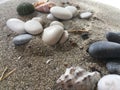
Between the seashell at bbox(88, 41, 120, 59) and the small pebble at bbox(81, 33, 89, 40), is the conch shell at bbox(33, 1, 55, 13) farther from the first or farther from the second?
the seashell at bbox(88, 41, 120, 59)

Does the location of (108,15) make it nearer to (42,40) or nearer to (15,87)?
(42,40)

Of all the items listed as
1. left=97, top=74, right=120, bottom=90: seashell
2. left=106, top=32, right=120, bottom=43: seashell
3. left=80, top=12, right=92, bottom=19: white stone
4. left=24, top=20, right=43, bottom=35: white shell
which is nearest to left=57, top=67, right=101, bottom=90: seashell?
left=97, top=74, right=120, bottom=90: seashell

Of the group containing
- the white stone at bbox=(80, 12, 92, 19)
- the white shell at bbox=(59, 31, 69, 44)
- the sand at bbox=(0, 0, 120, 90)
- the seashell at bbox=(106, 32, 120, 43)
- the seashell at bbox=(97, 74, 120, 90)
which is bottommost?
the sand at bbox=(0, 0, 120, 90)

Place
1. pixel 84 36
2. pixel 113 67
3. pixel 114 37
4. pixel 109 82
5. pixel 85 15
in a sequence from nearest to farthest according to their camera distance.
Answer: pixel 109 82 < pixel 113 67 < pixel 114 37 < pixel 84 36 < pixel 85 15

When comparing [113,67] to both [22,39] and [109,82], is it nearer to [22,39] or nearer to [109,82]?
[109,82]

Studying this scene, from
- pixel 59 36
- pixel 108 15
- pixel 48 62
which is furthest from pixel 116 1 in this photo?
pixel 48 62

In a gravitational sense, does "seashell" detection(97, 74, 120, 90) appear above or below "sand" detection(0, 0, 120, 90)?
above

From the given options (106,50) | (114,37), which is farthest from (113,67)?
(114,37)
